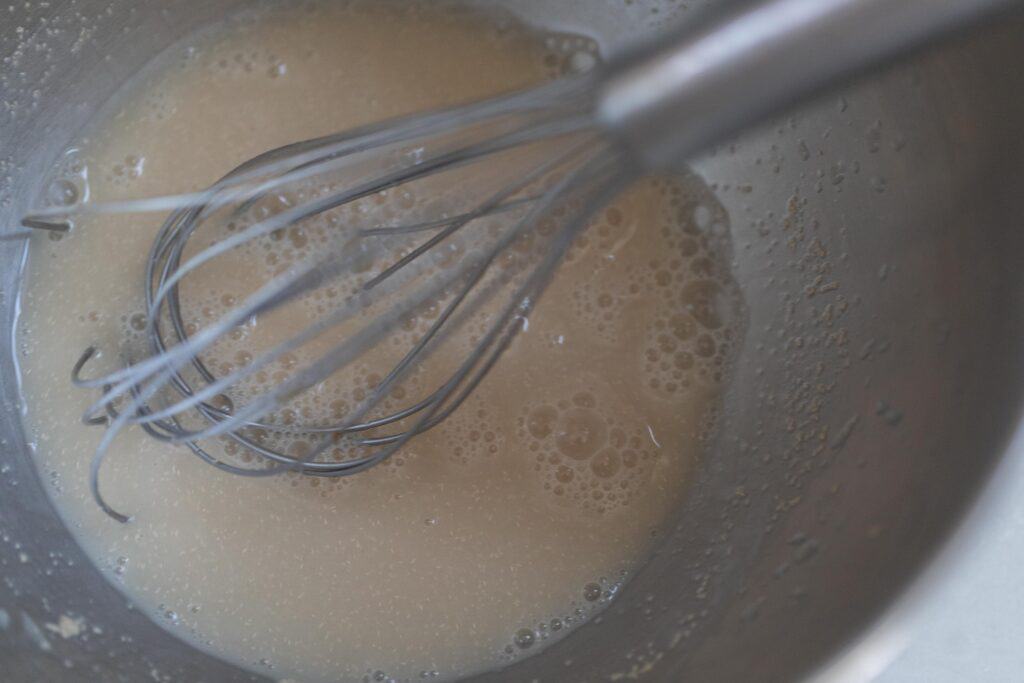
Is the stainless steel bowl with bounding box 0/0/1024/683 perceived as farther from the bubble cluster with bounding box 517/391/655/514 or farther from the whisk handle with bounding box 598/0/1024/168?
the whisk handle with bounding box 598/0/1024/168

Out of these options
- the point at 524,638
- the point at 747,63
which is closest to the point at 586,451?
the point at 524,638

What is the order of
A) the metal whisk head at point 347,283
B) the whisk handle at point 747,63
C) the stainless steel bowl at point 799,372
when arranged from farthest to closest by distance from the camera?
the metal whisk head at point 347,283 < the stainless steel bowl at point 799,372 < the whisk handle at point 747,63

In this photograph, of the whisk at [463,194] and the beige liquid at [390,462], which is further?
the beige liquid at [390,462]

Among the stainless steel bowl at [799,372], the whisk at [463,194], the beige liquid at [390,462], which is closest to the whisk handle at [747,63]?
the whisk at [463,194]

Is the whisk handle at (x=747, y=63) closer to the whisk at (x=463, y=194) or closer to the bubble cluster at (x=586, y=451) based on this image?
the whisk at (x=463, y=194)

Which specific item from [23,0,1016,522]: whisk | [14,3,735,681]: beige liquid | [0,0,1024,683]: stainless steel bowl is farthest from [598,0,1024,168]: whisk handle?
[14,3,735,681]: beige liquid

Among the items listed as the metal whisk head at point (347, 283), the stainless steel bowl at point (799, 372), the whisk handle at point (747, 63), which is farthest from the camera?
the metal whisk head at point (347, 283)

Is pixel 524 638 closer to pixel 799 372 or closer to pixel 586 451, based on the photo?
pixel 586 451

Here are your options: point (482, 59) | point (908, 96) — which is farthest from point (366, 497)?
point (908, 96)
